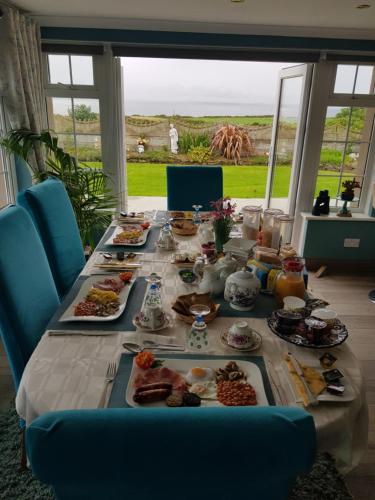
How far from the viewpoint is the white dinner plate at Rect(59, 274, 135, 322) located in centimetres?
128

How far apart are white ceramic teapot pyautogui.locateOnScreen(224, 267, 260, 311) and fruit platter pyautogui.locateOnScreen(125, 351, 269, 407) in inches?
13.0

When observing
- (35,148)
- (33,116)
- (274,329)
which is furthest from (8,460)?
(33,116)

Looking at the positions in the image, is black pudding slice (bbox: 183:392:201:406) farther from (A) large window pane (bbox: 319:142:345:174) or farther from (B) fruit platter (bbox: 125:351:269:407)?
(A) large window pane (bbox: 319:142:345:174)

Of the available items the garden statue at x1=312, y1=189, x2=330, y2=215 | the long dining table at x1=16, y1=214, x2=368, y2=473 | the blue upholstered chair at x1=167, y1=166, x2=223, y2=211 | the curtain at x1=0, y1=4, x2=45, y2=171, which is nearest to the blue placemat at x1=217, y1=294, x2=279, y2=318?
the long dining table at x1=16, y1=214, x2=368, y2=473

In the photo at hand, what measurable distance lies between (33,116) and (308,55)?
2.39 meters

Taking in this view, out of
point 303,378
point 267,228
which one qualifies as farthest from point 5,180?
point 303,378

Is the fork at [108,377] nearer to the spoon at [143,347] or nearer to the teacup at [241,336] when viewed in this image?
the spoon at [143,347]

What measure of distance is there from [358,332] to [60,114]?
315cm

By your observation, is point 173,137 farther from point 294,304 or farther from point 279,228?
point 294,304

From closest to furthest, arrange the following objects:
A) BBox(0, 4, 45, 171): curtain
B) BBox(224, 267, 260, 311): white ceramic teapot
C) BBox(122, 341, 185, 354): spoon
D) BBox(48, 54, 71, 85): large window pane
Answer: BBox(122, 341, 185, 354): spoon < BBox(224, 267, 260, 311): white ceramic teapot < BBox(0, 4, 45, 171): curtain < BBox(48, 54, 71, 85): large window pane

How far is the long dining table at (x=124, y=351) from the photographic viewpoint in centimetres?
90

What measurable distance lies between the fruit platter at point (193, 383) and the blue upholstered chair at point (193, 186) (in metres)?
1.96

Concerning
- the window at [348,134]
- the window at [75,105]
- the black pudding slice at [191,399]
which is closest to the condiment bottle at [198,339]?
the black pudding slice at [191,399]

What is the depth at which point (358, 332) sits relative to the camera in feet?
8.72
